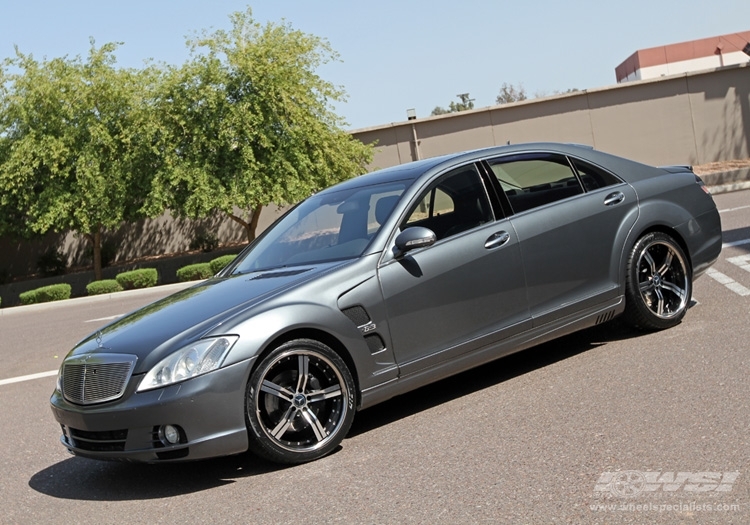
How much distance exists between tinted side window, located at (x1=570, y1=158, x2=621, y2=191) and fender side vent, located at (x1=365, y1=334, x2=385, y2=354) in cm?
233

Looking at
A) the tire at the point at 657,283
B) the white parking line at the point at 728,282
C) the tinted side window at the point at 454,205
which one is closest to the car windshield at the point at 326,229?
the tinted side window at the point at 454,205

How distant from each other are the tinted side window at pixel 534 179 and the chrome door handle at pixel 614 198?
0.73 feet

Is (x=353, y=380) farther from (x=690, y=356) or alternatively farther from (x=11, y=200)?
(x=11, y=200)

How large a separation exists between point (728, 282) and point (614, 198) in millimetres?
2891

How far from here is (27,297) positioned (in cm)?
2569

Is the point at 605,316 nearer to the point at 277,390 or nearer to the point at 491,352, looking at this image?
the point at 491,352

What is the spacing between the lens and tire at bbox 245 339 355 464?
5379mm

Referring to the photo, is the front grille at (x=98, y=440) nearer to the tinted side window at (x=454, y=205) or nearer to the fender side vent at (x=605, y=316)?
the tinted side window at (x=454, y=205)

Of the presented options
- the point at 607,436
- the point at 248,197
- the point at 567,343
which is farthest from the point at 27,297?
the point at 607,436

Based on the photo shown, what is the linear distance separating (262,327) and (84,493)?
1.47m

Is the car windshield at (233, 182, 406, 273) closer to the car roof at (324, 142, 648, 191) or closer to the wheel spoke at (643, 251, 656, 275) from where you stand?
the car roof at (324, 142, 648, 191)

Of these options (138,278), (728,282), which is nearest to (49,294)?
(138,278)

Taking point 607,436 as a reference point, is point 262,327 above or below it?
above

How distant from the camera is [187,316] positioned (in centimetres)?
574
